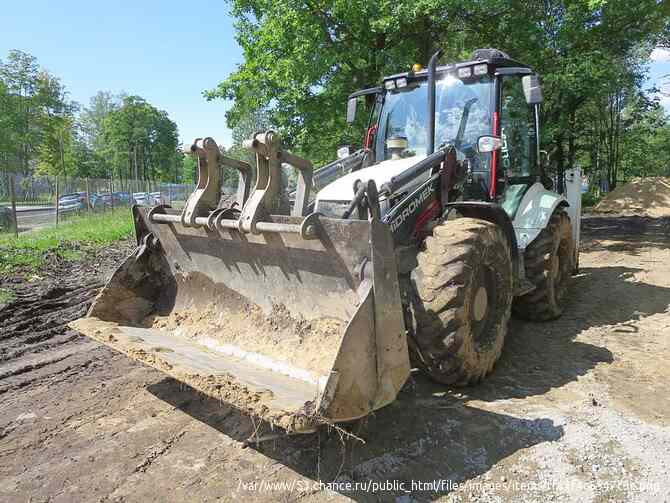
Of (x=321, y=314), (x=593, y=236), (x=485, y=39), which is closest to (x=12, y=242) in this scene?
(x=321, y=314)

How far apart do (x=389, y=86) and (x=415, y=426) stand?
372 centimetres

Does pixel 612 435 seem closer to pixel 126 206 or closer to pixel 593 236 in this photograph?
pixel 593 236

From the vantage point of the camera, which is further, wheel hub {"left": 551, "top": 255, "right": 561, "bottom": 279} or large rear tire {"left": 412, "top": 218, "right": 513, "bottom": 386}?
wheel hub {"left": 551, "top": 255, "right": 561, "bottom": 279}

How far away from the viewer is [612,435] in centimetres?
339

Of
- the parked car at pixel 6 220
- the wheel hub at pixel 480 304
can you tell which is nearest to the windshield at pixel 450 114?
the wheel hub at pixel 480 304

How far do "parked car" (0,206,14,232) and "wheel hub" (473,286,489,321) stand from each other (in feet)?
48.6

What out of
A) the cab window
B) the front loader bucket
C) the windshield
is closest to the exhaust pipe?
the windshield

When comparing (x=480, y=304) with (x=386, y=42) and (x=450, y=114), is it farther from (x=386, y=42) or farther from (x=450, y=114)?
(x=386, y=42)

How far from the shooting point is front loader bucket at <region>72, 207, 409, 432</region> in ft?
9.29

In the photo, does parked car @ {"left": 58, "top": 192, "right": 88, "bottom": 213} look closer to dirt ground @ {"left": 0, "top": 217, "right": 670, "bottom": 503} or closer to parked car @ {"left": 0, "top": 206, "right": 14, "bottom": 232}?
parked car @ {"left": 0, "top": 206, "right": 14, "bottom": 232}

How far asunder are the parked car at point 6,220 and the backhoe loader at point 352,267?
12.5m

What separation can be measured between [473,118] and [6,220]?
14645 mm

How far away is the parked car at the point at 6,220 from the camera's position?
1477 centimetres

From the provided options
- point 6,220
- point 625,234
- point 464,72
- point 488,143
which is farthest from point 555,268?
point 6,220
